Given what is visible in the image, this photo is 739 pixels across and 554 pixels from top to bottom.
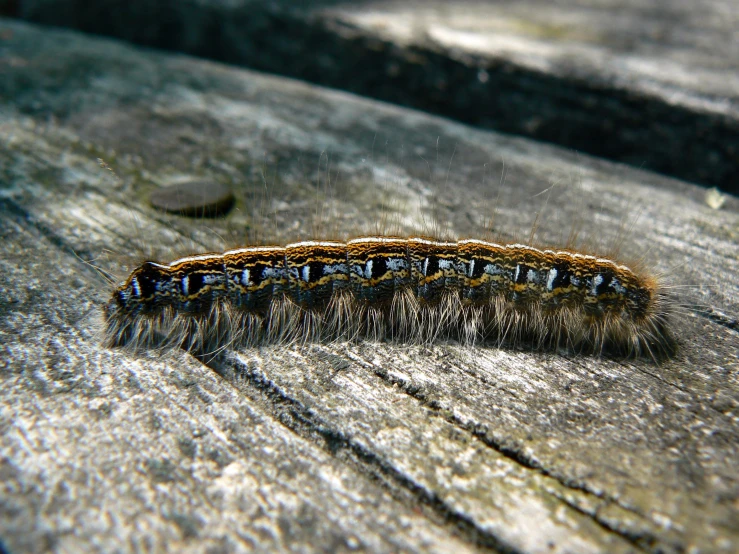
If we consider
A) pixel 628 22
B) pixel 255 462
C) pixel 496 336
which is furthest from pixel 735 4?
pixel 255 462

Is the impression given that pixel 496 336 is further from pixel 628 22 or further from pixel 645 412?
pixel 628 22

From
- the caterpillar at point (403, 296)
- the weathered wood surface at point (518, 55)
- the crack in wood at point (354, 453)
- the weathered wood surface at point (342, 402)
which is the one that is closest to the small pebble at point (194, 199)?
the weathered wood surface at point (342, 402)

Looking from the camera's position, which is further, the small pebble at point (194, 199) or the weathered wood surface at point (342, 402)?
the small pebble at point (194, 199)

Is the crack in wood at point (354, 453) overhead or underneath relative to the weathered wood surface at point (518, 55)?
underneath

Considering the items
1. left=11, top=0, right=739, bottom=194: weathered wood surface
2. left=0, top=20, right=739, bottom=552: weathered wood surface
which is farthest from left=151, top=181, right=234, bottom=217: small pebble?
left=11, top=0, right=739, bottom=194: weathered wood surface

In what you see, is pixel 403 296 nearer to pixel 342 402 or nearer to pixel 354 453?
pixel 342 402

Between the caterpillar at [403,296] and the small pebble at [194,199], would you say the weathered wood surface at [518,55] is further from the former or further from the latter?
the small pebble at [194,199]

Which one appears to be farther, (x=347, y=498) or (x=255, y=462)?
(x=255, y=462)
